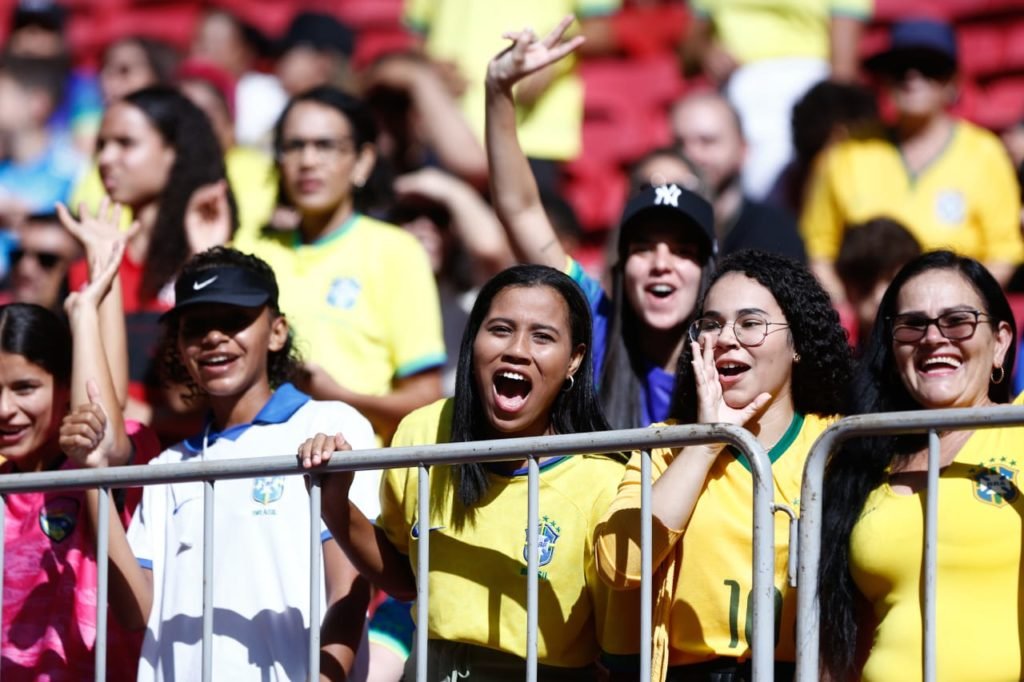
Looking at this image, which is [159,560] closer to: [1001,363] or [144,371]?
[144,371]

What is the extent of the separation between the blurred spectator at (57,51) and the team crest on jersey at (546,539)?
6588 millimetres

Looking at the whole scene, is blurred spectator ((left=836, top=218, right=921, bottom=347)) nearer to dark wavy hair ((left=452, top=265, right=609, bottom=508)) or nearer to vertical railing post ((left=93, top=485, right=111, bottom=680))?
dark wavy hair ((left=452, top=265, right=609, bottom=508))

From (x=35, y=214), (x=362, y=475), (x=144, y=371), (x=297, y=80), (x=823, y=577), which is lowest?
(x=823, y=577)

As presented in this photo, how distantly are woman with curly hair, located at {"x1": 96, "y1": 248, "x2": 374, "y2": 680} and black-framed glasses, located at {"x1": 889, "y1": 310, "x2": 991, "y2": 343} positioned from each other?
1.51 metres

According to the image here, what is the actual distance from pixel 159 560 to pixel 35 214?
11.5ft

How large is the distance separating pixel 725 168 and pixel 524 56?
2.51m

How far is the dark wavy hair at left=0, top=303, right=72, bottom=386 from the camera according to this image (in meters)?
5.26

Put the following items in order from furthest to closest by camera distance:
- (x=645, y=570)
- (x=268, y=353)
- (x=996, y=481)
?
(x=268, y=353)
(x=996, y=481)
(x=645, y=570)

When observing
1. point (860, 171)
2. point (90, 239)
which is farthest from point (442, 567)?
point (860, 171)

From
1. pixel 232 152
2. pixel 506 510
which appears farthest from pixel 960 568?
pixel 232 152

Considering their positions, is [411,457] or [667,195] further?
[667,195]

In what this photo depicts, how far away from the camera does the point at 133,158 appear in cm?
650

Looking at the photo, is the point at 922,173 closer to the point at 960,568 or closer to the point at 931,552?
the point at 960,568

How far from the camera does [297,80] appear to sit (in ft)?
29.1
